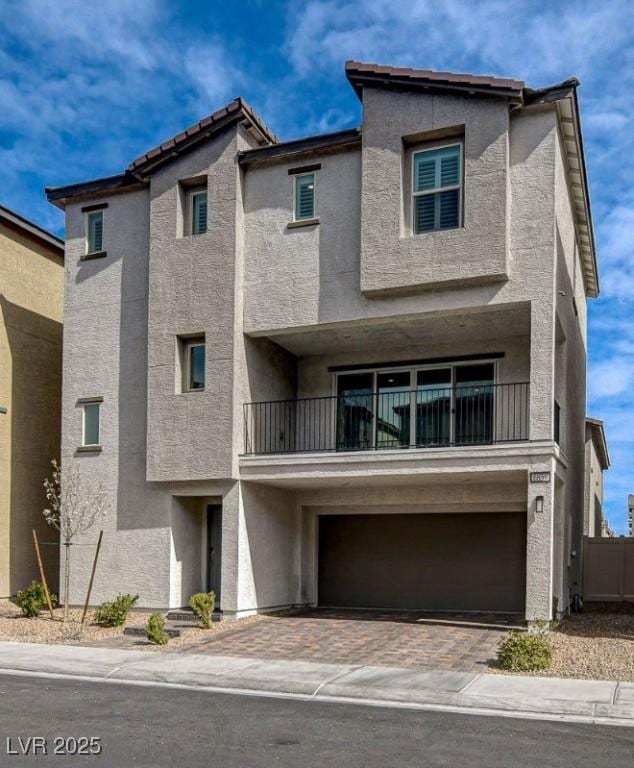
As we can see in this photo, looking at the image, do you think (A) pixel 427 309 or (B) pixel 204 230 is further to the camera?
(B) pixel 204 230

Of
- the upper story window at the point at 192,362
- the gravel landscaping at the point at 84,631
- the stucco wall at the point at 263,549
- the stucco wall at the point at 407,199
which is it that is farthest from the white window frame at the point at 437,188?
the gravel landscaping at the point at 84,631

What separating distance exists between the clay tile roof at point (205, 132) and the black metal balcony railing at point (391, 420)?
5.70m

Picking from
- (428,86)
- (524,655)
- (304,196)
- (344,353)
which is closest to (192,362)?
(344,353)

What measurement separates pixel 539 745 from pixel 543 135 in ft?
36.1

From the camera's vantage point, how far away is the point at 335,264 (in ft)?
56.1

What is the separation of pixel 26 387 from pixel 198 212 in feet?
20.3

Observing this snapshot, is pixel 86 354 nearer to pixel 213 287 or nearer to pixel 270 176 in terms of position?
pixel 213 287

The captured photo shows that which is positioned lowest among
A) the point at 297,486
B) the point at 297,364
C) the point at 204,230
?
the point at 297,486

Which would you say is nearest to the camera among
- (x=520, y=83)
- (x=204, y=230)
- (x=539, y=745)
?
(x=539, y=745)

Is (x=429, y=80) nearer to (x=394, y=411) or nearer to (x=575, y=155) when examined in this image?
(x=575, y=155)

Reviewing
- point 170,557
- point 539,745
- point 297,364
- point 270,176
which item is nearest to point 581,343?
point 297,364

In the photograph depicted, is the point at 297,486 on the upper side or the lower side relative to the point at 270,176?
lower

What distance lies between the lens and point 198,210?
1875cm

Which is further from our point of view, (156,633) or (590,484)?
(590,484)
